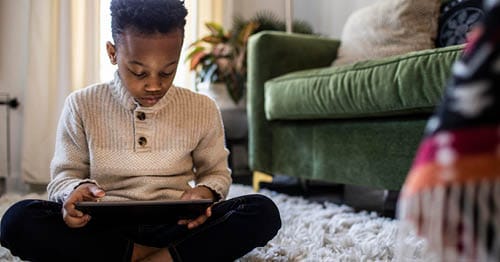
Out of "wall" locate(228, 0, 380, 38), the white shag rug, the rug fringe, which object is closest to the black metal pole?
the white shag rug

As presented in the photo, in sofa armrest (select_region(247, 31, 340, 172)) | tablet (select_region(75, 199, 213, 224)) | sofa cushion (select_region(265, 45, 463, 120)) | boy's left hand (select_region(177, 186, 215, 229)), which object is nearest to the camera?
tablet (select_region(75, 199, 213, 224))

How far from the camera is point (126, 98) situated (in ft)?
2.94

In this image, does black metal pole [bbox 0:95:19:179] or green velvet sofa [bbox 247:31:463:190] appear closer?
green velvet sofa [bbox 247:31:463:190]

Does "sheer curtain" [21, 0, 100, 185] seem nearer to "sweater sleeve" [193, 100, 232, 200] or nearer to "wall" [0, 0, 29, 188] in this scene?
"wall" [0, 0, 29, 188]

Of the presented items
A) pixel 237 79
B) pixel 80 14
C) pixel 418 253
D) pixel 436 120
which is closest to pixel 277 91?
pixel 237 79

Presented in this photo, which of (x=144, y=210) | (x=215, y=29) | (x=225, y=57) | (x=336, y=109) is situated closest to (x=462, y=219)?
(x=144, y=210)

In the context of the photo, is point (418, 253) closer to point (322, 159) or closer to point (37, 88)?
point (322, 159)

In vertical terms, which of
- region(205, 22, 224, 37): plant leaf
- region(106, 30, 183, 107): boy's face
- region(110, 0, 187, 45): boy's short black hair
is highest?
region(205, 22, 224, 37): plant leaf

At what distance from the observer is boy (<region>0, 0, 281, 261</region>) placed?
791 millimetres

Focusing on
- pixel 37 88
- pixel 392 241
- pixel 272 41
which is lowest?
pixel 392 241

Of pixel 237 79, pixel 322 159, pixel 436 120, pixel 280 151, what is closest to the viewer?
pixel 436 120

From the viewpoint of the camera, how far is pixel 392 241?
0.99 metres

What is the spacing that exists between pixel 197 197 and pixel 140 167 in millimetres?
112

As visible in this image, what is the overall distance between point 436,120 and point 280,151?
131cm
